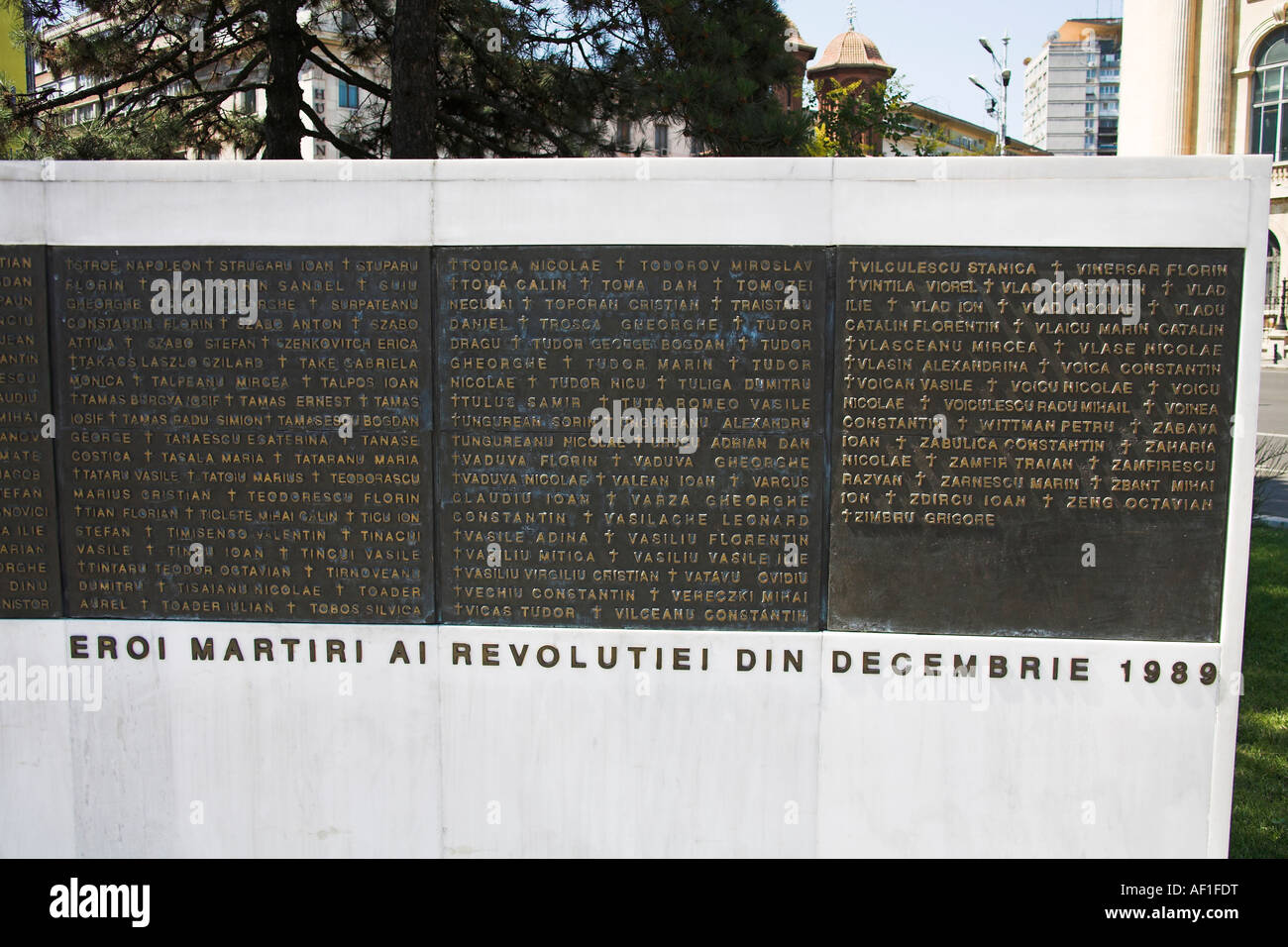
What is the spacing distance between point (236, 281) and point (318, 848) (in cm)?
272

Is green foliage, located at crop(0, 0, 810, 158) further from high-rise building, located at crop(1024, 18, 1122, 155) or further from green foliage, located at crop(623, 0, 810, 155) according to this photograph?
high-rise building, located at crop(1024, 18, 1122, 155)

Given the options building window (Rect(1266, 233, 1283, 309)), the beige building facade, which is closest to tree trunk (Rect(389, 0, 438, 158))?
the beige building facade

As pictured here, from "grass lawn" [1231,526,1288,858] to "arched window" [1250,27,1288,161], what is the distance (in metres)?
37.6

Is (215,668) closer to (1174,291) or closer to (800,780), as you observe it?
(800,780)

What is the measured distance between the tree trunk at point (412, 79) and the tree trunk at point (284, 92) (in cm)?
192

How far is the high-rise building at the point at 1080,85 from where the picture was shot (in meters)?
157

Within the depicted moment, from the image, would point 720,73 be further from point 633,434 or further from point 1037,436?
point 1037,436

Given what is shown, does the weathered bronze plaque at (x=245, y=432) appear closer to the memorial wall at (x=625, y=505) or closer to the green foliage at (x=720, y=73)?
the memorial wall at (x=625, y=505)

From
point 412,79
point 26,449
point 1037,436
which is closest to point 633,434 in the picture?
point 1037,436

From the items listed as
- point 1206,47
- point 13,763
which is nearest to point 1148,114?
point 1206,47

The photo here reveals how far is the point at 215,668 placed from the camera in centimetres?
489

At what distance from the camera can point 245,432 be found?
482cm

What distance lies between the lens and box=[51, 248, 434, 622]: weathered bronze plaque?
475 centimetres

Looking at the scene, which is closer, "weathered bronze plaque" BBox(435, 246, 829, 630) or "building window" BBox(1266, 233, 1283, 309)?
"weathered bronze plaque" BBox(435, 246, 829, 630)
